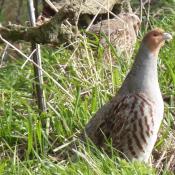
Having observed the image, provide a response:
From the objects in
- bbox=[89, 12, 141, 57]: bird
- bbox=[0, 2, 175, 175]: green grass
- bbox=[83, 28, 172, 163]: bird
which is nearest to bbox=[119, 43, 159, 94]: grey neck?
bbox=[83, 28, 172, 163]: bird

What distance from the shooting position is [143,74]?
4.92m

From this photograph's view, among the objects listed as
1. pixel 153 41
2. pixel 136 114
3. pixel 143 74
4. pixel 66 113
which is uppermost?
pixel 153 41

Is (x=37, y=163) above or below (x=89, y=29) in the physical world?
below

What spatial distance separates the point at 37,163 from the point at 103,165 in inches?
18.9

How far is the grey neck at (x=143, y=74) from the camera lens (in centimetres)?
488

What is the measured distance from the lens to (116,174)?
4.42 metres

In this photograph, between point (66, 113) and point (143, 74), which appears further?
point (66, 113)

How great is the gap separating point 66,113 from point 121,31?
4.54 feet

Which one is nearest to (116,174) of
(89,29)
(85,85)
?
(85,85)

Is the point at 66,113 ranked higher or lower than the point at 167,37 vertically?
lower

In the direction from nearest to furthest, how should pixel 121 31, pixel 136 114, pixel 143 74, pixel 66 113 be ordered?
1. pixel 136 114
2. pixel 143 74
3. pixel 66 113
4. pixel 121 31

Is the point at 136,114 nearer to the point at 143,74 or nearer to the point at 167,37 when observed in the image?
the point at 143,74

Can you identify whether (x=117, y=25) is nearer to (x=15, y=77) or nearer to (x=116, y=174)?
(x=15, y=77)

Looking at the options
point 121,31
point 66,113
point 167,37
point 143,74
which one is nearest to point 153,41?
point 167,37
